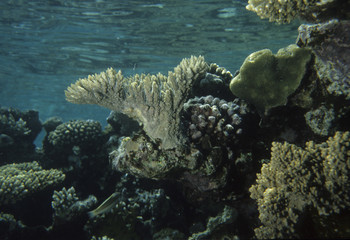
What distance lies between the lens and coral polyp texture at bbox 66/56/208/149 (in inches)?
141

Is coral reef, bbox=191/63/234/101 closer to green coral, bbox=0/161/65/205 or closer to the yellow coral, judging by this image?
the yellow coral

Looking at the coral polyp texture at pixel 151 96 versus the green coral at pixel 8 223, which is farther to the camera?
the green coral at pixel 8 223

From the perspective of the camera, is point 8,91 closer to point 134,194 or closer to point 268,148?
point 134,194

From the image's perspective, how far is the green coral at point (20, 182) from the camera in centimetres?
560

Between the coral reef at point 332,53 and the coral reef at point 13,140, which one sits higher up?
the coral reef at point 332,53

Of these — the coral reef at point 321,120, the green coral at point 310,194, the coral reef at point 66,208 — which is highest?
the coral reef at point 321,120

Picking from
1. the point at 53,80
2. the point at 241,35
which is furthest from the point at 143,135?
the point at 53,80

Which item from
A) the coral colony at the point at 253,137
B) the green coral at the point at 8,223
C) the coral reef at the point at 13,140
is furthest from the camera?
the coral reef at the point at 13,140

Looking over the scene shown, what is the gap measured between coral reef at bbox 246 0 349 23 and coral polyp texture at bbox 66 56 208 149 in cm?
194

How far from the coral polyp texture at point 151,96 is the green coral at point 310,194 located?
5.13ft

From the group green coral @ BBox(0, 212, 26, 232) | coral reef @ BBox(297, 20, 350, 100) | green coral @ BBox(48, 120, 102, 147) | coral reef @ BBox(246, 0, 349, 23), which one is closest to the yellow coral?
coral reef @ BBox(246, 0, 349, 23)

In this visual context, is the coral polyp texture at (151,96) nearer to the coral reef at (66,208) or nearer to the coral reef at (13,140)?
the coral reef at (66,208)

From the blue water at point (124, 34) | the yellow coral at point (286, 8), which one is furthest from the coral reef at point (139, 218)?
the blue water at point (124, 34)

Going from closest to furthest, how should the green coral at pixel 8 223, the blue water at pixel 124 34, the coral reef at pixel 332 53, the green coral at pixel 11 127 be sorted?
the coral reef at pixel 332 53, the green coral at pixel 8 223, the green coral at pixel 11 127, the blue water at pixel 124 34
